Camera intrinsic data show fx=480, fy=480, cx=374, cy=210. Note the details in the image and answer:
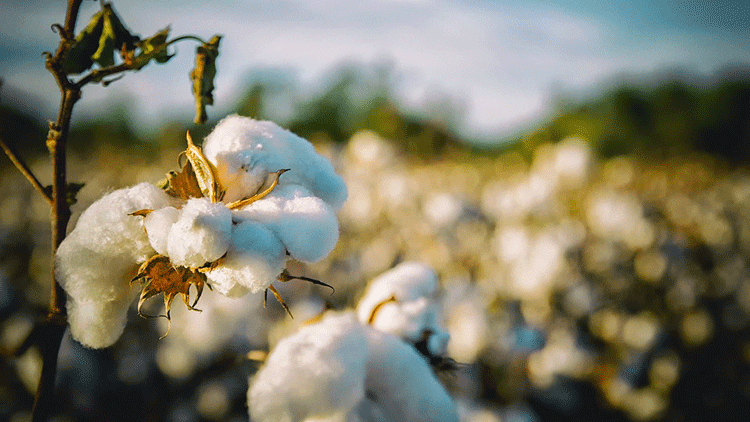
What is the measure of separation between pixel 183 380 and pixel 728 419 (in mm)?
2533

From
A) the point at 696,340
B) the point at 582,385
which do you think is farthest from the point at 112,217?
the point at 696,340

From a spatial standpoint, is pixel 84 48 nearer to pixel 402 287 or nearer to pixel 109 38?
pixel 109 38

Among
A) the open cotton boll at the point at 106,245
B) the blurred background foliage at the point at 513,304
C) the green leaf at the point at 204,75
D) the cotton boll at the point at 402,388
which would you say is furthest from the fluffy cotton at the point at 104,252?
the blurred background foliage at the point at 513,304

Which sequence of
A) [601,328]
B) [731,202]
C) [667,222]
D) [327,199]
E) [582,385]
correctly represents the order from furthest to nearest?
[731,202] < [667,222] < [601,328] < [582,385] < [327,199]

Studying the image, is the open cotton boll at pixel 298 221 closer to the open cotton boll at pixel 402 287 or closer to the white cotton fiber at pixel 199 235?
the white cotton fiber at pixel 199 235

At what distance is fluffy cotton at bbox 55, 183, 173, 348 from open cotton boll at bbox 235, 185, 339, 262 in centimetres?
10

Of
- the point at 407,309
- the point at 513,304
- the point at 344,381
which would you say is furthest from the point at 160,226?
the point at 513,304

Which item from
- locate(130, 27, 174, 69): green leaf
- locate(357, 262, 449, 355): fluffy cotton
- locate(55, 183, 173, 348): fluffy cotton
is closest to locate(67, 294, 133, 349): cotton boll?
locate(55, 183, 173, 348): fluffy cotton

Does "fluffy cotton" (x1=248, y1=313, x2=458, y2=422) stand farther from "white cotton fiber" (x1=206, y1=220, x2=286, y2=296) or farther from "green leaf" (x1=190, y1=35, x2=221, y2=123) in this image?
"green leaf" (x1=190, y1=35, x2=221, y2=123)

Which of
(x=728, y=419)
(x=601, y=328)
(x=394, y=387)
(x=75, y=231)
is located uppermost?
(x=75, y=231)

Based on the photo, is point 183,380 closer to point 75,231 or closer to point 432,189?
point 75,231

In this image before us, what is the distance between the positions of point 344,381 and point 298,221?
225 mm

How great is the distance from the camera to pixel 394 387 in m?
0.59

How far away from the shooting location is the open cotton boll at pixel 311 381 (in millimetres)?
512
